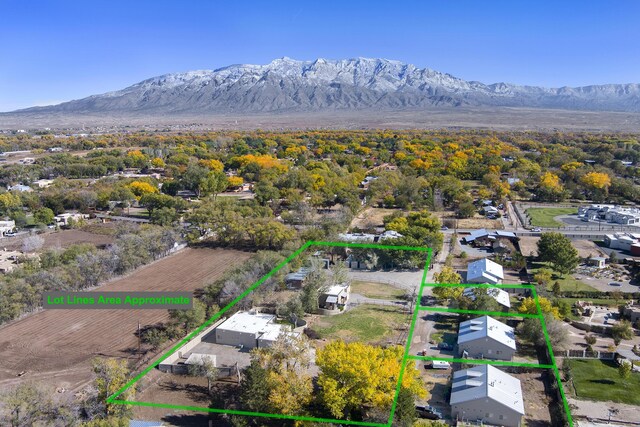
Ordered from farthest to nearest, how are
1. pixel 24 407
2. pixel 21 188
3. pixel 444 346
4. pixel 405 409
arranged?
1. pixel 21 188
2. pixel 444 346
3. pixel 405 409
4. pixel 24 407

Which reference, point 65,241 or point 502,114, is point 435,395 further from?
point 502,114

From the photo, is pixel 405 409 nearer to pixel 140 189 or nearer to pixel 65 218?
pixel 65 218

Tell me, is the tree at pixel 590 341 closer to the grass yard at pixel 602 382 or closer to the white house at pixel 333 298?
the grass yard at pixel 602 382

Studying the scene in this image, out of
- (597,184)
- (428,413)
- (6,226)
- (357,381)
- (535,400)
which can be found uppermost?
(597,184)

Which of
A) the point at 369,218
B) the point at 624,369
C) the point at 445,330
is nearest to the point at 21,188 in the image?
the point at 369,218
